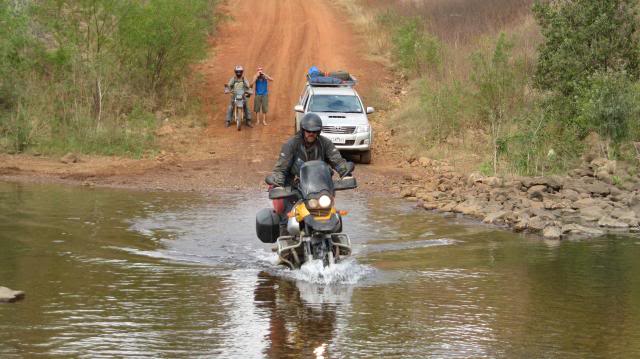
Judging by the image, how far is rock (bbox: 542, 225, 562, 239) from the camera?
15.2 metres

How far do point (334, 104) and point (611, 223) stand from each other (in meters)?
11.1

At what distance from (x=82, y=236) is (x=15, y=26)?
11.7 meters

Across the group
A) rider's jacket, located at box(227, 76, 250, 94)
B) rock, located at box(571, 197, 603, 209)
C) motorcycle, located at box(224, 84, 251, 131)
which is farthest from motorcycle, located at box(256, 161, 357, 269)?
rider's jacket, located at box(227, 76, 250, 94)

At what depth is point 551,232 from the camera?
1530 cm

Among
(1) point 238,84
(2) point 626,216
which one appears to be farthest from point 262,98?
(2) point 626,216

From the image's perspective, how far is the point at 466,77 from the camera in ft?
96.8

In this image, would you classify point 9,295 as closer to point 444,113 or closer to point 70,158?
point 70,158

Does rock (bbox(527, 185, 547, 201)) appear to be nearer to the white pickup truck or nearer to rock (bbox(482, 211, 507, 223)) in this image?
rock (bbox(482, 211, 507, 223))

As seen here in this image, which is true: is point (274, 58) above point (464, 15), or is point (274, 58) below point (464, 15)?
below

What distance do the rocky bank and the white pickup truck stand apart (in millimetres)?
3924

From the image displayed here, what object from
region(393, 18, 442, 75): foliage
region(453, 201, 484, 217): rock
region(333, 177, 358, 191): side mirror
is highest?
region(393, 18, 442, 75): foliage

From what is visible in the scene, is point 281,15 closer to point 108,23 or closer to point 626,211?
point 108,23

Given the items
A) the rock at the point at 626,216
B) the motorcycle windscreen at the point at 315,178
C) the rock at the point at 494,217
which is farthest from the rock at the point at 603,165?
the motorcycle windscreen at the point at 315,178

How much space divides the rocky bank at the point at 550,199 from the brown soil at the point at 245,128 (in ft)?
8.77
